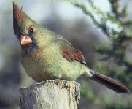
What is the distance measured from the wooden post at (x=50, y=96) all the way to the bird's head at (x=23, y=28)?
23.5 inches

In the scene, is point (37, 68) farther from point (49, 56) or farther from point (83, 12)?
point (83, 12)

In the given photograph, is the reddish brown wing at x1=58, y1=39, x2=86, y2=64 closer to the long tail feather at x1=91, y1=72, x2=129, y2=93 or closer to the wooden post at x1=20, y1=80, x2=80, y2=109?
the long tail feather at x1=91, y1=72, x2=129, y2=93

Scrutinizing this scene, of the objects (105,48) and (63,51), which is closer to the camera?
(63,51)

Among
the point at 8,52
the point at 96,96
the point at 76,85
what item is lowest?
the point at 8,52

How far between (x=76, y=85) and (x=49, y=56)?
58 centimetres

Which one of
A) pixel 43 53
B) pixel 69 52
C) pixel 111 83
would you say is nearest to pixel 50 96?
pixel 43 53

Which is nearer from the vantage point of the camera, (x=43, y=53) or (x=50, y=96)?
(x=50, y=96)

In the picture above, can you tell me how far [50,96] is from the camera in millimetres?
3479

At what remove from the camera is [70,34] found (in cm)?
1297

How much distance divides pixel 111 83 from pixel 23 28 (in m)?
0.87

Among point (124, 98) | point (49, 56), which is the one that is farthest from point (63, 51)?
point (124, 98)

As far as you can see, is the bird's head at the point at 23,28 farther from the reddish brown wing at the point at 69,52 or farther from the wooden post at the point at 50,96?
the wooden post at the point at 50,96

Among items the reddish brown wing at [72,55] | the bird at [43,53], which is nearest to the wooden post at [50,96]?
the bird at [43,53]

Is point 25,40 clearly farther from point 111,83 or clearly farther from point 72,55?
point 111,83
